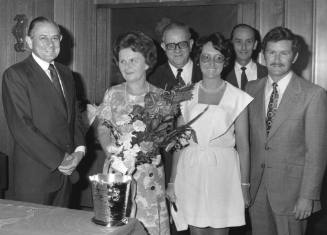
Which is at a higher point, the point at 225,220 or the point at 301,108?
the point at 301,108

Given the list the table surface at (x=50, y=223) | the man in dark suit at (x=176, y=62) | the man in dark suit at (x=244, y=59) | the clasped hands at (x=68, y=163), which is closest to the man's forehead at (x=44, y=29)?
the clasped hands at (x=68, y=163)

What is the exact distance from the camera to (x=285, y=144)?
2.63 m

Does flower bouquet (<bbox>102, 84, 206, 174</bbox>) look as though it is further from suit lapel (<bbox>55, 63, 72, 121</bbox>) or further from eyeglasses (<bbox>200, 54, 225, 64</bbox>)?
suit lapel (<bbox>55, 63, 72, 121</bbox>)

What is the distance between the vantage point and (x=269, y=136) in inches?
105

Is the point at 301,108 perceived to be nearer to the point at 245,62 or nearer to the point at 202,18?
the point at 245,62

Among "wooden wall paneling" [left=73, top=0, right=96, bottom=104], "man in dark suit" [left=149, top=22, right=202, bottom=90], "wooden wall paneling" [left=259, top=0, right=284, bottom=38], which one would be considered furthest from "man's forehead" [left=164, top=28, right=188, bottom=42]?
"wooden wall paneling" [left=73, top=0, right=96, bottom=104]

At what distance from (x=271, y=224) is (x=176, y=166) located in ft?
2.20

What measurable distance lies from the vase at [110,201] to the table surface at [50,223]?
0.09 ft

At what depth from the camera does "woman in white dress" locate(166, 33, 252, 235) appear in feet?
8.49

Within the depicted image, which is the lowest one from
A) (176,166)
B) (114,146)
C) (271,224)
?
(271,224)

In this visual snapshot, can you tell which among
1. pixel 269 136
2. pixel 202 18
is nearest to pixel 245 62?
pixel 202 18

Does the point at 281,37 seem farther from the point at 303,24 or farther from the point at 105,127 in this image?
the point at 303,24

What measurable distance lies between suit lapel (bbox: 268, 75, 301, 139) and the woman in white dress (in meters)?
0.17

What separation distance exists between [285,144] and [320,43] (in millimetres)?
1864
